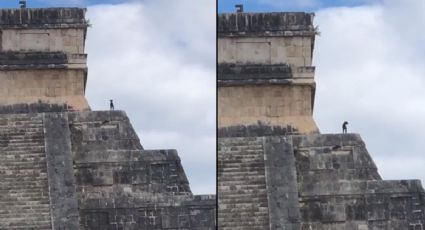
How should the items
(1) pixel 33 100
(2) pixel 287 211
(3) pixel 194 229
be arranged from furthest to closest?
(1) pixel 33 100
(3) pixel 194 229
(2) pixel 287 211

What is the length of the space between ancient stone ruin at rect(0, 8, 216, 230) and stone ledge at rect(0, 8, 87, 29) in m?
0.01

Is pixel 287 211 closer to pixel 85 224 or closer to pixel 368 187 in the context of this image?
pixel 368 187

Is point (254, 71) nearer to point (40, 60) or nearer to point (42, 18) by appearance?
point (40, 60)

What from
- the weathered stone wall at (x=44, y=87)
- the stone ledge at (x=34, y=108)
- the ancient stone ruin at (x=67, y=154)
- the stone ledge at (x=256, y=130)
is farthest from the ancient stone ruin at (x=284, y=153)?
the stone ledge at (x=34, y=108)

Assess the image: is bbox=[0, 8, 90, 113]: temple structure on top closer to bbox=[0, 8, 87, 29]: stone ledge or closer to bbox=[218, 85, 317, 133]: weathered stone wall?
bbox=[0, 8, 87, 29]: stone ledge

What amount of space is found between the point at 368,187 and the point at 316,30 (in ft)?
8.95

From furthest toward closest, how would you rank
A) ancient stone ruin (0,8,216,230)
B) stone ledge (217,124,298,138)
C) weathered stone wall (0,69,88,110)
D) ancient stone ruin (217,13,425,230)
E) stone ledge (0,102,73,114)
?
weathered stone wall (0,69,88,110), stone ledge (0,102,73,114), stone ledge (217,124,298,138), ancient stone ruin (0,8,216,230), ancient stone ruin (217,13,425,230)

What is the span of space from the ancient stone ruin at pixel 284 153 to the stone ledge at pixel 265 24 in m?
0.01

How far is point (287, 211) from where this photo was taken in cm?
1961

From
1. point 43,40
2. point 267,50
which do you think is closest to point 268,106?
point 267,50

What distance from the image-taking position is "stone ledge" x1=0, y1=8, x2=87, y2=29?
2253 cm

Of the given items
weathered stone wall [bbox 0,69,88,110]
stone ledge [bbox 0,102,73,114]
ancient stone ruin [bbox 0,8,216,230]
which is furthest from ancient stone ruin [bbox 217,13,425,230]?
stone ledge [bbox 0,102,73,114]

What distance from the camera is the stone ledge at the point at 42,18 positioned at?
2253 centimetres

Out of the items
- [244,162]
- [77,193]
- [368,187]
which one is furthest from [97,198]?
[368,187]
